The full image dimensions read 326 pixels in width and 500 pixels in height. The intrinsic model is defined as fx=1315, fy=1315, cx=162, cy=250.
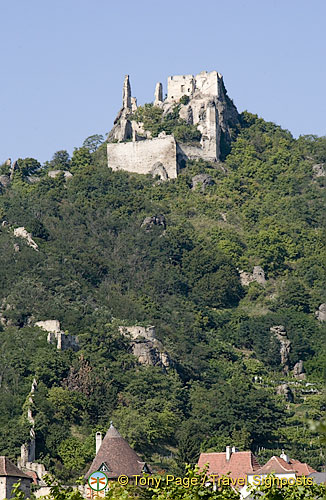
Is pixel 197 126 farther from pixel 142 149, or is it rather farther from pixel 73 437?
pixel 73 437

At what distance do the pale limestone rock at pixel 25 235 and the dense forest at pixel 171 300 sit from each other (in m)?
0.53

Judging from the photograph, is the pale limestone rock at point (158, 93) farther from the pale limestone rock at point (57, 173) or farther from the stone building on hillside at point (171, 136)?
the pale limestone rock at point (57, 173)

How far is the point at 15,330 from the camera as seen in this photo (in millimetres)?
80688

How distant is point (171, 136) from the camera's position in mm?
111000

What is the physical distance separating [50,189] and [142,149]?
30.0 feet

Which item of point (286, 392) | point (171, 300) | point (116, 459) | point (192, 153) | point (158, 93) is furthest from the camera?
point (158, 93)

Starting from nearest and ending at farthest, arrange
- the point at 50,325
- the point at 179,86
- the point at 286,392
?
the point at 50,325 < the point at 286,392 < the point at 179,86

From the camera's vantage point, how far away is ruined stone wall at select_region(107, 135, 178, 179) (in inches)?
4363

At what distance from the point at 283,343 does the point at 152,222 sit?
17.6 metres

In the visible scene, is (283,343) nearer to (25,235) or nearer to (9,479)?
(25,235)

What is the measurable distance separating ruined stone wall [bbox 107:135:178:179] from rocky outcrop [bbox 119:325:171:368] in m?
29.0

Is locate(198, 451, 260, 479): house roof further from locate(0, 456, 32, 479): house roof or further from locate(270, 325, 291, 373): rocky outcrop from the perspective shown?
locate(270, 325, 291, 373): rocky outcrop

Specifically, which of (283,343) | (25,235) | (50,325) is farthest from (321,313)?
(50,325)

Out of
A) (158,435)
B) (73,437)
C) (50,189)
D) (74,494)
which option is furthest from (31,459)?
(50,189)
